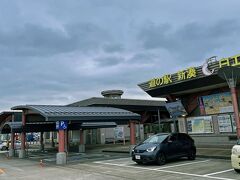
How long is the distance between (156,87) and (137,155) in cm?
948

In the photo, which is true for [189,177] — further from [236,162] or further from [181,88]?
[181,88]

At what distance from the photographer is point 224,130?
22.0 metres

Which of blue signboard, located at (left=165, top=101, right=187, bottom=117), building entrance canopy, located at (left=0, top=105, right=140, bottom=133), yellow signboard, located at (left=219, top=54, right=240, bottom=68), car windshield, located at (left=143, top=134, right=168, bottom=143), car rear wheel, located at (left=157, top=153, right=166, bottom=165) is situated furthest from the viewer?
blue signboard, located at (left=165, top=101, right=187, bottom=117)

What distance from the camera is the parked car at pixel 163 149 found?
46.8 feet

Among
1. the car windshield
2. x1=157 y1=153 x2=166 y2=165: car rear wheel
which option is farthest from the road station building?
x1=157 y1=153 x2=166 y2=165: car rear wheel

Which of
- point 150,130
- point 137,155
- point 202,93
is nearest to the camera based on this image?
point 137,155

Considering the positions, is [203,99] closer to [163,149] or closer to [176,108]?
[176,108]

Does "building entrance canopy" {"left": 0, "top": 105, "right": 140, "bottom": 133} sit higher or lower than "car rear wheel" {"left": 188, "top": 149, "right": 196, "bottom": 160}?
higher

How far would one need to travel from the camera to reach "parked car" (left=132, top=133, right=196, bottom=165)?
14266 millimetres

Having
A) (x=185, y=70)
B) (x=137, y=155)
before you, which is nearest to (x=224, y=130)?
(x=185, y=70)

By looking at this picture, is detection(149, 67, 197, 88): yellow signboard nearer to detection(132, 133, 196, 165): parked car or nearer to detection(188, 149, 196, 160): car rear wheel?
detection(132, 133, 196, 165): parked car

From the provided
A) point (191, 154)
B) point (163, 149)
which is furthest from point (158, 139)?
point (191, 154)

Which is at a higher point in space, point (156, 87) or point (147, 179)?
point (156, 87)

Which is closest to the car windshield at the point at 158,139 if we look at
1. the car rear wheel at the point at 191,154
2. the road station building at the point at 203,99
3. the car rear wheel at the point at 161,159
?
the car rear wheel at the point at 161,159
